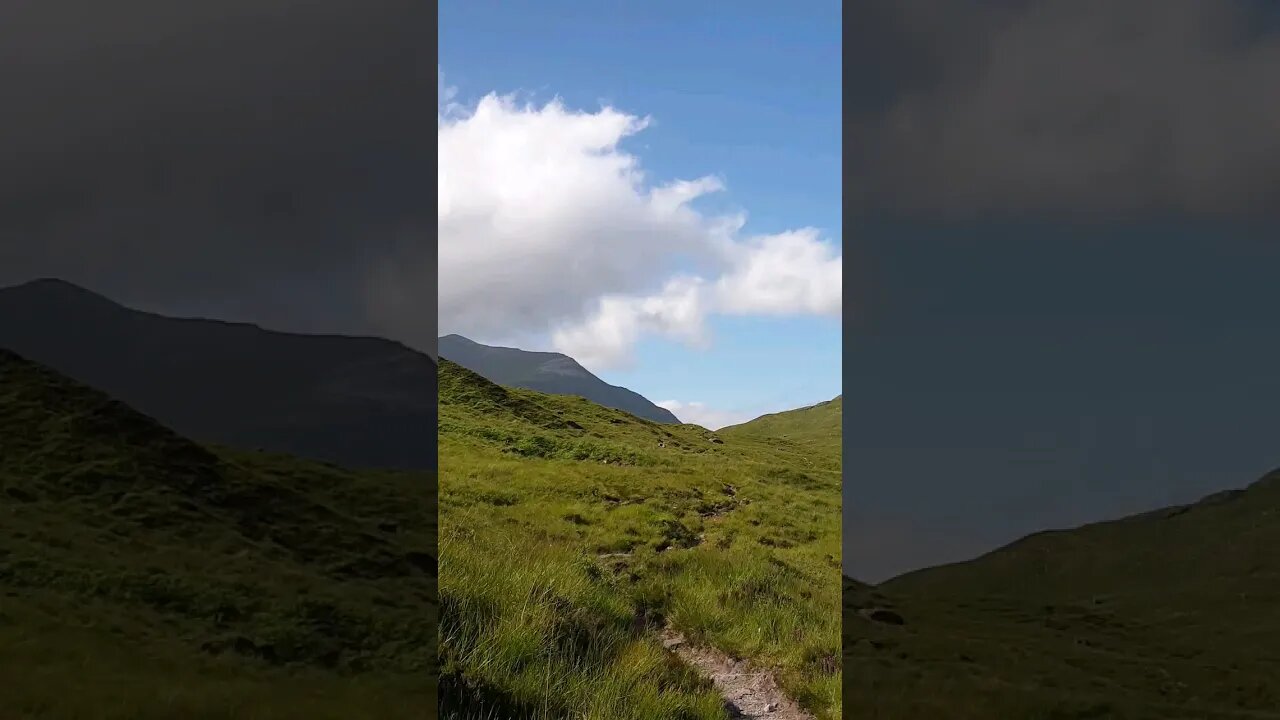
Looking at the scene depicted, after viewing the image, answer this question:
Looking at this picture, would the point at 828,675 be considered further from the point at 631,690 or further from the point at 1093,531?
the point at 1093,531

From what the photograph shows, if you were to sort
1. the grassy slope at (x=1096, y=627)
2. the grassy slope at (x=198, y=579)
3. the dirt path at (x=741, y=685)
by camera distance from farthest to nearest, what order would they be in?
1. the grassy slope at (x=198, y=579)
2. the dirt path at (x=741, y=685)
3. the grassy slope at (x=1096, y=627)

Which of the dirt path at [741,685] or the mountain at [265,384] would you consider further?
the mountain at [265,384]

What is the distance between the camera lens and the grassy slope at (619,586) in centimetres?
568

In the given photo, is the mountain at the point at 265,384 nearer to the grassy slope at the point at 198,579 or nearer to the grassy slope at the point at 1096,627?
the grassy slope at the point at 198,579

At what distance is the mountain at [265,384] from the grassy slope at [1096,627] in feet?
34.3

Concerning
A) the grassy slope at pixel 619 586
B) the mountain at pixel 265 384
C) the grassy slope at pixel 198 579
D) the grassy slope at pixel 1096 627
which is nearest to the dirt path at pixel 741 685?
the grassy slope at pixel 619 586

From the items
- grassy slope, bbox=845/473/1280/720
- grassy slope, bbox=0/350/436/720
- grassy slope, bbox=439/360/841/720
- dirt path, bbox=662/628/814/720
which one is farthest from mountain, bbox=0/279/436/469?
grassy slope, bbox=845/473/1280/720

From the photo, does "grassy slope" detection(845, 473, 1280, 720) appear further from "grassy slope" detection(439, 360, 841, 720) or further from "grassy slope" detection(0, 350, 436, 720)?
"grassy slope" detection(0, 350, 436, 720)

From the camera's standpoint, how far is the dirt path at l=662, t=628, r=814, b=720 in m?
6.96

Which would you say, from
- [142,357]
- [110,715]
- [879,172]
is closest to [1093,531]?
[879,172]

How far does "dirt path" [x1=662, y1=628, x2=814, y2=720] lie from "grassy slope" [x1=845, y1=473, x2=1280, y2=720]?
0.77 m

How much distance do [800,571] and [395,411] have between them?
11079 mm

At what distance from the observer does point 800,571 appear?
1362cm

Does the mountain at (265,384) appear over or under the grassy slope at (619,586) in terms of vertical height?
over
